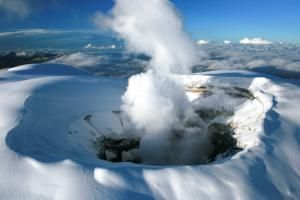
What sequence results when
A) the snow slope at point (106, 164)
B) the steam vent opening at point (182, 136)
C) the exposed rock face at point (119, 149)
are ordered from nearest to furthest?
the snow slope at point (106, 164), the exposed rock face at point (119, 149), the steam vent opening at point (182, 136)

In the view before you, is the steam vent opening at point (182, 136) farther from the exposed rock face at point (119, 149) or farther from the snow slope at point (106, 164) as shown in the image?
the snow slope at point (106, 164)

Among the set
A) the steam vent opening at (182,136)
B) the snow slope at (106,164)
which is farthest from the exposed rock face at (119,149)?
the snow slope at (106,164)

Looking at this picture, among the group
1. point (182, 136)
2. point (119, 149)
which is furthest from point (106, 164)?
point (182, 136)

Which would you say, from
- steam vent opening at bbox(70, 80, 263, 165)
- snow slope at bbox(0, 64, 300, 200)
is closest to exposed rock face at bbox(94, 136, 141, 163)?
steam vent opening at bbox(70, 80, 263, 165)

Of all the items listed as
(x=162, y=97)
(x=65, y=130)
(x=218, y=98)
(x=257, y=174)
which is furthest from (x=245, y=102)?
(x=65, y=130)

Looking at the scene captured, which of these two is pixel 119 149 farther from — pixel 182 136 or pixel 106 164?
pixel 106 164

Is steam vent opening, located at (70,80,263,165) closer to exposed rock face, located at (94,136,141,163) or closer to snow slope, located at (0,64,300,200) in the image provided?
exposed rock face, located at (94,136,141,163)

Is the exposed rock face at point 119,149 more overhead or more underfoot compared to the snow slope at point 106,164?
more underfoot
